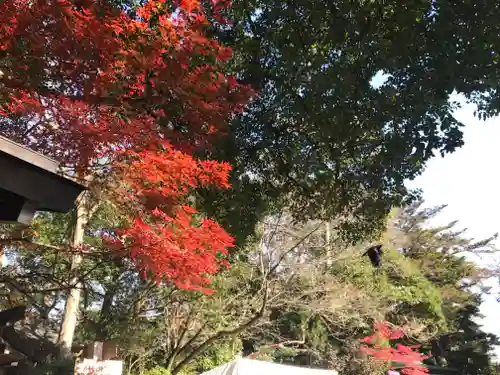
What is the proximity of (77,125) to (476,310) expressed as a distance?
28.9m

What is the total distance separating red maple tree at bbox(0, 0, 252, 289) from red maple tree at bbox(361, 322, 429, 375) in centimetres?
1525

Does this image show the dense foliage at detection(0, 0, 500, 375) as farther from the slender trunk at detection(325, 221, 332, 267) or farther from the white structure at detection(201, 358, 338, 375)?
the slender trunk at detection(325, 221, 332, 267)

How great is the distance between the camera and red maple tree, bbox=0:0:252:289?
473 centimetres

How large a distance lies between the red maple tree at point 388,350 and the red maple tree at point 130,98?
1525 centimetres

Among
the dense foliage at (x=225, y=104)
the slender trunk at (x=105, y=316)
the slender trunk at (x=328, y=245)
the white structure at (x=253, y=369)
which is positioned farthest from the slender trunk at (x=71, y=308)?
the slender trunk at (x=328, y=245)

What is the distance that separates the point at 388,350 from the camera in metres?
18.9

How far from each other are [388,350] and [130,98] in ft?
56.4

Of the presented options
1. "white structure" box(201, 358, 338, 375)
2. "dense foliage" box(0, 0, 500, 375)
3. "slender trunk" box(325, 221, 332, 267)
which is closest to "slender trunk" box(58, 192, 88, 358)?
"dense foliage" box(0, 0, 500, 375)

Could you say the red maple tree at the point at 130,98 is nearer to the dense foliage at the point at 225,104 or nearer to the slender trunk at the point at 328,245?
the dense foliage at the point at 225,104

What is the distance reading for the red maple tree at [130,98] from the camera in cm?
473

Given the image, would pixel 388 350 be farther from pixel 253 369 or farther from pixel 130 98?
pixel 130 98

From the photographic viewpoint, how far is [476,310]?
90.9 feet

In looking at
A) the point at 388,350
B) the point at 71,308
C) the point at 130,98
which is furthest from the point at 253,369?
the point at 388,350

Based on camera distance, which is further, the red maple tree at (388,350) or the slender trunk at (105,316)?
the red maple tree at (388,350)
